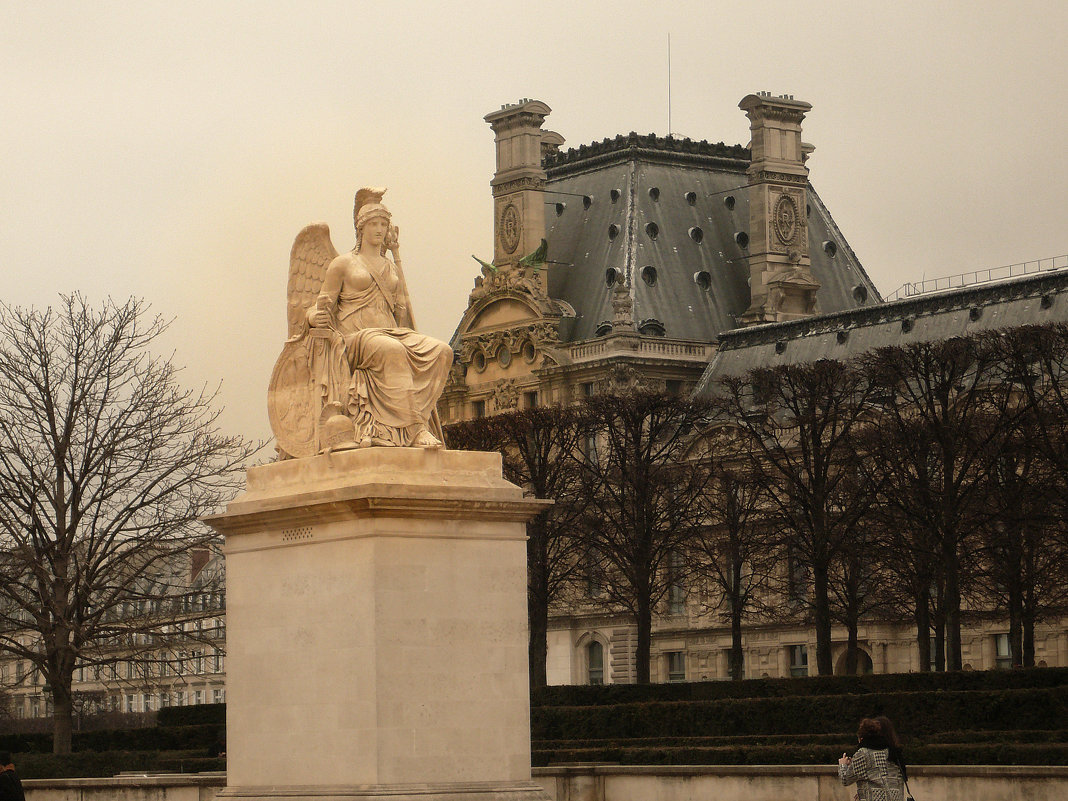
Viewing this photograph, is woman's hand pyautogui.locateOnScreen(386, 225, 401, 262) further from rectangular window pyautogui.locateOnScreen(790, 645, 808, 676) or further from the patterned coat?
rectangular window pyautogui.locateOnScreen(790, 645, 808, 676)

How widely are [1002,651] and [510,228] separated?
103 ft

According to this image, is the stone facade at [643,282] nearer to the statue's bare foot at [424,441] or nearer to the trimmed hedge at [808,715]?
the trimmed hedge at [808,715]

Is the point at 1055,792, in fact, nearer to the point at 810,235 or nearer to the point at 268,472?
the point at 268,472

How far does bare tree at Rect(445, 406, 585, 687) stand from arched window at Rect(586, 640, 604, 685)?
16.0 metres

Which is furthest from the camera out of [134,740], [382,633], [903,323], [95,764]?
[903,323]

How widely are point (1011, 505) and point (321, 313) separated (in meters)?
30.8

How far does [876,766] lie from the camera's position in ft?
62.4

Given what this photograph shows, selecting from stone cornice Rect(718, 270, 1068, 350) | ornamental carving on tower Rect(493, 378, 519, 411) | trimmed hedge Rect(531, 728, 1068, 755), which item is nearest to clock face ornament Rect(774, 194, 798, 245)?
stone cornice Rect(718, 270, 1068, 350)

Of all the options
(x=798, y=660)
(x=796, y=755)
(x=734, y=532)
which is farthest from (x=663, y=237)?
(x=796, y=755)

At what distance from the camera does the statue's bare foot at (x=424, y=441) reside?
75.4 ft

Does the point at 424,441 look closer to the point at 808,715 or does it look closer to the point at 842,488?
the point at 808,715

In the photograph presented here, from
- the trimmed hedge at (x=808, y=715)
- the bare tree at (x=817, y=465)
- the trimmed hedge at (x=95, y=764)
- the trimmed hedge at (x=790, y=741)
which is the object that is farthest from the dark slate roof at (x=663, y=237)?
the trimmed hedge at (x=95, y=764)

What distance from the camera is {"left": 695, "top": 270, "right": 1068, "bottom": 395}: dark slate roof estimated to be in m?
72.5

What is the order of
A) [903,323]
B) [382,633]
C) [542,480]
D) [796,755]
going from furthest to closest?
[903,323] < [542,480] < [796,755] < [382,633]
